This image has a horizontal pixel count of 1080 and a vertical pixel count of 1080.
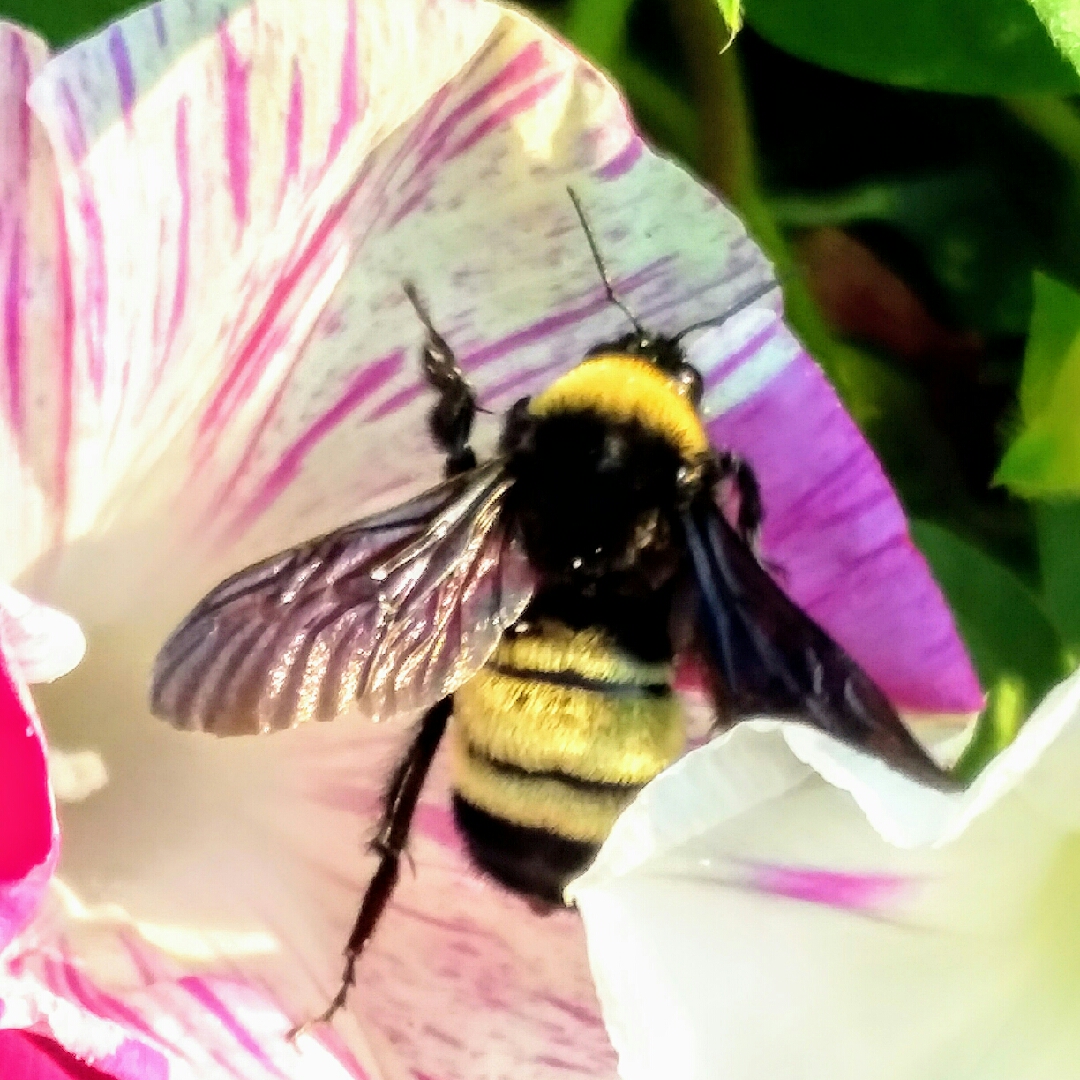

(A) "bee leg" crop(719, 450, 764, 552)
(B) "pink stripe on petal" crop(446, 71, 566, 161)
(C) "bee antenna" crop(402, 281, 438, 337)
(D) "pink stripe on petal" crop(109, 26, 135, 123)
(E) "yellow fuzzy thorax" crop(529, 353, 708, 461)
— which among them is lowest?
(A) "bee leg" crop(719, 450, 764, 552)

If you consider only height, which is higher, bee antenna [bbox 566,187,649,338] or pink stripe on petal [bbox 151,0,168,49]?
pink stripe on petal [bbox 151,0,168,49]

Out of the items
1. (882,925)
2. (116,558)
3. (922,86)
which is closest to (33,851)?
(116,558)

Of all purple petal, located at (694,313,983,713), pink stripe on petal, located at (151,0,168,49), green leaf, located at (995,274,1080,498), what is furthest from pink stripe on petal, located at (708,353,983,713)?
pink stripe on petal, located at (151,0,168,49)

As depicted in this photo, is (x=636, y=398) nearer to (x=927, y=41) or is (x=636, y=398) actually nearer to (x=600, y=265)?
(x=600, y=265)

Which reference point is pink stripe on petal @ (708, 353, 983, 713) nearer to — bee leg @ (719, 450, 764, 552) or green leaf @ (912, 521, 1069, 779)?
bee leg @ (719, 450, 764, 552)

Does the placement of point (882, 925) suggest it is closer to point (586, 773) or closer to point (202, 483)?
point (586, 773)

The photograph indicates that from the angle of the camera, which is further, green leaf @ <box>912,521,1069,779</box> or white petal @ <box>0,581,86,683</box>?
green leaf @ <box>912,521,1069,779</box>

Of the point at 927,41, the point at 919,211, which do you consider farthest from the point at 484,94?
the point at 919,211

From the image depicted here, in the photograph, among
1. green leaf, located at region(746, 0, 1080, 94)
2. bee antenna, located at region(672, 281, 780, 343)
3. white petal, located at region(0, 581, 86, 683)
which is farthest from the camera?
green leaf, located at region(746, 0, 1080, 94)
